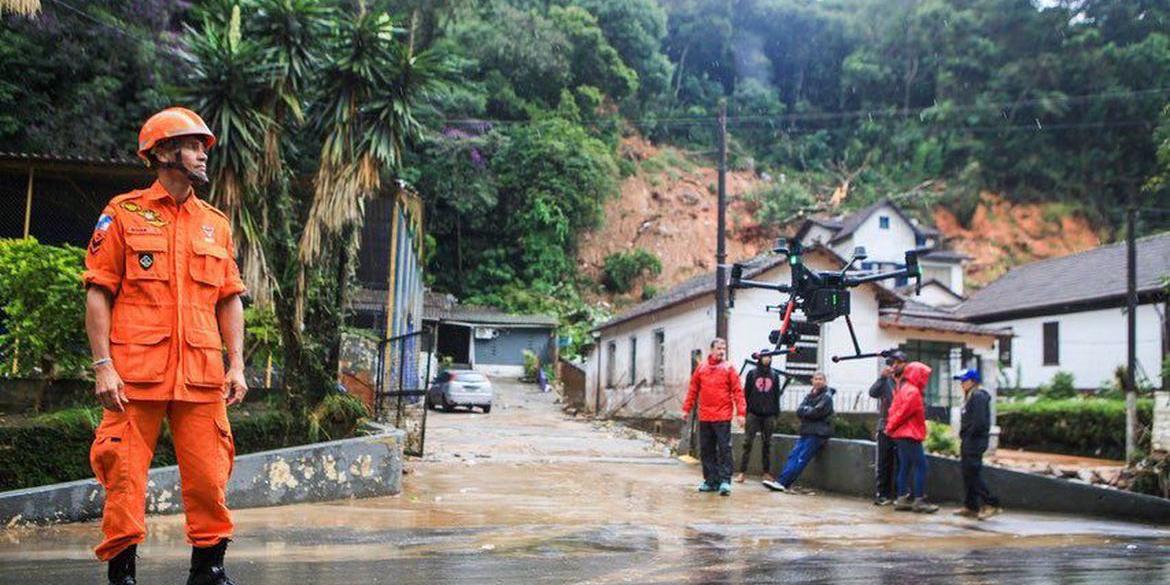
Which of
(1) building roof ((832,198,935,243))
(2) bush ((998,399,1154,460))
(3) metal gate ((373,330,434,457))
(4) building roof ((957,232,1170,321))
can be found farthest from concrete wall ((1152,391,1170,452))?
(1) building roof ((832,198,935,243))

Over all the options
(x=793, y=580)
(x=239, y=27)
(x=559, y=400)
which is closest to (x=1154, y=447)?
(x=793, y=580)

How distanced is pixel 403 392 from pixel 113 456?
9.21 meters

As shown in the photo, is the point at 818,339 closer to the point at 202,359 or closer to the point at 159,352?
the point at 202,359

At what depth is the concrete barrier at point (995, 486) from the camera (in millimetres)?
10281

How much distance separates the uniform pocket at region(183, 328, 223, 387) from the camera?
4.07 m

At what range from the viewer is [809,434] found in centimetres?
1260

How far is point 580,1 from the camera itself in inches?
2351

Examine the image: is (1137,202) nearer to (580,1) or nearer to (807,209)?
(807,209)

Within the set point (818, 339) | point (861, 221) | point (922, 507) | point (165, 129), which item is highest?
point (861, 221)

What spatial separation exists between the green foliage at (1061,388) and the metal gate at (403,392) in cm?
2309

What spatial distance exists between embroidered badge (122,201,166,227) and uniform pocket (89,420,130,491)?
0.80m

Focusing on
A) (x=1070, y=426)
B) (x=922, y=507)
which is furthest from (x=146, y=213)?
(x=1070, y=426)

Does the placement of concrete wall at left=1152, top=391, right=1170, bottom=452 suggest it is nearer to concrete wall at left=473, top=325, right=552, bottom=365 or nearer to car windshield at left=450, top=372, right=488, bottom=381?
car windshield at left=450, top=372, right=488, bottom=381

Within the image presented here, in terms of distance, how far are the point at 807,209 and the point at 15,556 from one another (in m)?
56.4
